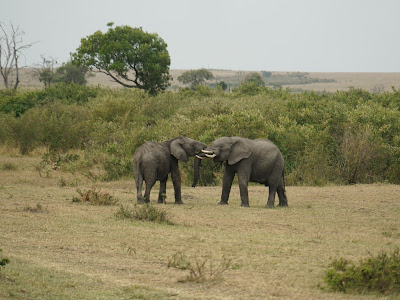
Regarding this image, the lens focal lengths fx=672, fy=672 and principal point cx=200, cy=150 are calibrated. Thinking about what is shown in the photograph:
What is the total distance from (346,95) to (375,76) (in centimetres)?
9449

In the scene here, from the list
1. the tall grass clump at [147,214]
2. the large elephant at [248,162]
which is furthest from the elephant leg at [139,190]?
the tall grass clump at [147,214]

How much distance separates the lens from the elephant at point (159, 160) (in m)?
15.2

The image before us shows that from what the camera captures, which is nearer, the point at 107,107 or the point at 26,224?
the point at 26,224

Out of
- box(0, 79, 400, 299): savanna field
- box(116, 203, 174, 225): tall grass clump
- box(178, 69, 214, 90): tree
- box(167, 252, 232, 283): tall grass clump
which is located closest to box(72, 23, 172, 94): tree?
box(0, 79, 400, 299): savanna field

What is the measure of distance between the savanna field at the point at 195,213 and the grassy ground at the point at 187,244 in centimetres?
3

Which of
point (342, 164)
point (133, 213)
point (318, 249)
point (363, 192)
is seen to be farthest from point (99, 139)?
point (318, 249)

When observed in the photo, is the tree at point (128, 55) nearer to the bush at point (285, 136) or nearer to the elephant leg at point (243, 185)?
the bush at point (285, 136)

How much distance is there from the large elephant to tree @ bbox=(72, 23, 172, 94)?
35.8 metres

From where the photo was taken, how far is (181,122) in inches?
939

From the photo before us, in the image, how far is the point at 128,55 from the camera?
5106 cm

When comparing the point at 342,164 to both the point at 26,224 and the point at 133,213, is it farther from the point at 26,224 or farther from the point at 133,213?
the point at 26,224

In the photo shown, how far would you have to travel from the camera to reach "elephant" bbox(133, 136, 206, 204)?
15.2m

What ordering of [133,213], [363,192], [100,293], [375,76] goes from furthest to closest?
[375,76] → [363,192] → [133,213] → [100,293]

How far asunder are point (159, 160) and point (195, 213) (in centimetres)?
169
